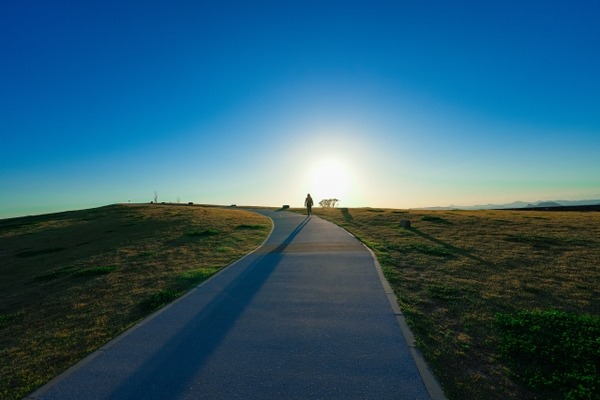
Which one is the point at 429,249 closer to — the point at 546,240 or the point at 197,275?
the point at 546,240

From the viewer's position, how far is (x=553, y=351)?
521 cm

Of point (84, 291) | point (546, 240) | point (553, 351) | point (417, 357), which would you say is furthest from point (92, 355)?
point (546, 240)

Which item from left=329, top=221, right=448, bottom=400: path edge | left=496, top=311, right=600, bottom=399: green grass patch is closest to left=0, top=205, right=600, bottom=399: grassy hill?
left=496, top=311, right=600, bottom=399: green grass patch

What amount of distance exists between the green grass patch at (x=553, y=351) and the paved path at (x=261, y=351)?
177 centimetres

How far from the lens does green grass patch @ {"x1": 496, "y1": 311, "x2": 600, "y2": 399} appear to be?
4.35m

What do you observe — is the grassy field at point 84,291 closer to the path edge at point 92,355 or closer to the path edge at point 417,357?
the path edge at point 92,355

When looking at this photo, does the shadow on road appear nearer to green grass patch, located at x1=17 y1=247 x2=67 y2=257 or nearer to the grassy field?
the grassy field

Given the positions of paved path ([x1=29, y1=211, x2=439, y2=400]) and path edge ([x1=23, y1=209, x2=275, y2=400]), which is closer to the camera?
paved path ([x1=29, y1=211, x2=439, y2=400])

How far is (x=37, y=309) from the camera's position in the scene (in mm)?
9117

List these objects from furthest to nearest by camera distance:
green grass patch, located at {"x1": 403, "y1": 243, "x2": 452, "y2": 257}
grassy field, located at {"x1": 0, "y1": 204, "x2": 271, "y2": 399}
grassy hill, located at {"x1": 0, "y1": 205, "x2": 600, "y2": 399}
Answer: green grass patch, located at {"x1": 403, "y1": 243, "x2": 452, "y2": 257}, grassy field, located at {"x1": 0, "y1": 204, "x2": 271, "y2": 399}, grassy hill, located at {"x1": 0, "y1": 205, "x2": 600, "y2": 399}

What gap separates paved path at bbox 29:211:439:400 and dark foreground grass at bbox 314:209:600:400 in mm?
794

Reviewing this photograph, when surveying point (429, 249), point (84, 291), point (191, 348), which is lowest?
point (84, 291)

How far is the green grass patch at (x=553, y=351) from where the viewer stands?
14.3 feet

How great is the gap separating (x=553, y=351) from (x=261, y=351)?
16.2 feet
